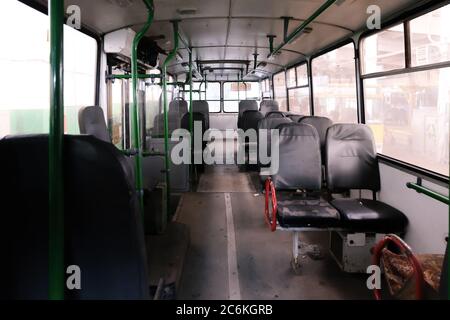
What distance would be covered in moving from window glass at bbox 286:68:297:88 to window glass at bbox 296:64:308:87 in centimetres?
29

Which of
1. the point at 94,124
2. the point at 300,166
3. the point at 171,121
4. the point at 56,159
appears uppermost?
the point at 171,121

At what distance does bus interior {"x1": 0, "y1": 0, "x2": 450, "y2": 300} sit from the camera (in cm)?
113

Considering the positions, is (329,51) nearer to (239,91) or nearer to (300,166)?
(300,166)

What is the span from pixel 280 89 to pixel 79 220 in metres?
7.98

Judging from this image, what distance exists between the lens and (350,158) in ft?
10.7

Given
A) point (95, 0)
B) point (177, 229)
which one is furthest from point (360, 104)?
point (95, 0)

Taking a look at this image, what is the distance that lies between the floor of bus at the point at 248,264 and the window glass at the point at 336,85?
5.41ft

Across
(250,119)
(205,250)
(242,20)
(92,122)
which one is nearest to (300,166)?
(205,250)

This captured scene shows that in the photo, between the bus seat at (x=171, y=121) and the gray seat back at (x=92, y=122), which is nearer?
the gray seat back at (x=92, y=122)

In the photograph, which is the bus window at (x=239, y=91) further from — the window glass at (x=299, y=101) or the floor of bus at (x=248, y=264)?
the floor of bus at (x=248, y=264)

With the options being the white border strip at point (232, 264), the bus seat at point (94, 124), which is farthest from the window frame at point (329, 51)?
the bus seat at point (94, 124)

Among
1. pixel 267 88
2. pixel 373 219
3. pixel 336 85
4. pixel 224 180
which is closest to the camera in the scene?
pixel 373 219

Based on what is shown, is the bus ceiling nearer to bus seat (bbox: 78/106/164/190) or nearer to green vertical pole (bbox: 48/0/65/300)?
bus seat (bbox: 78/106/164/190)

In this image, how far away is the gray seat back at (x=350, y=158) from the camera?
3252 mm
